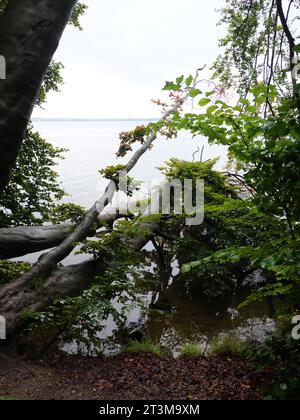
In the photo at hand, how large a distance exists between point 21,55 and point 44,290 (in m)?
4.30

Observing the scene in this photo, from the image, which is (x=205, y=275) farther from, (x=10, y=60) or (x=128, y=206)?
(x=10, y=60)

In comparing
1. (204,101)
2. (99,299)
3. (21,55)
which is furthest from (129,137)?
(204,101)

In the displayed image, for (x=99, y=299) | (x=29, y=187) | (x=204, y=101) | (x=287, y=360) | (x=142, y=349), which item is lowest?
(x=142, y=349)

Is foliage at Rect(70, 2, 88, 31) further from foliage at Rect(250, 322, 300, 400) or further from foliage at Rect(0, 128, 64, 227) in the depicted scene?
foliage at Rect(250, 322, 300, 400)

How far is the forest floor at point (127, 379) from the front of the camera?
387cm

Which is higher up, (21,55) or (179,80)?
(21,55)

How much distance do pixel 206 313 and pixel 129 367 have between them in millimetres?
4670

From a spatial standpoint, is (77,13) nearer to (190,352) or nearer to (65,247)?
(65,247)

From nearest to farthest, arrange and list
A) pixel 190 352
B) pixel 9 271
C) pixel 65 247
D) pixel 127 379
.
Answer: pixel 127 379 < pixel 190 352 < pixel 65 247 < pixel 9 271

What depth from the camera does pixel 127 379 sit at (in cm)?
441

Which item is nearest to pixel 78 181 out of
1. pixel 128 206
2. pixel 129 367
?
pixel 128 206

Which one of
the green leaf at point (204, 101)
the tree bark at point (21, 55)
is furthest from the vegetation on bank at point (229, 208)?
the tree bark at point (21, 55)

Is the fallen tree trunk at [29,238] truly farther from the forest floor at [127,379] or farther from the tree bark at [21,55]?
the tree bark at [21,55]

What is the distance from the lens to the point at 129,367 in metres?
4.87
